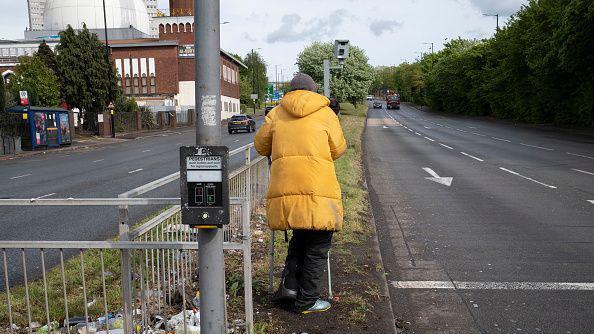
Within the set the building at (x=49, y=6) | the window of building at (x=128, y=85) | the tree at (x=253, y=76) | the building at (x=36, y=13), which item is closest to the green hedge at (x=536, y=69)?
the window of building at (x=128, y=85)

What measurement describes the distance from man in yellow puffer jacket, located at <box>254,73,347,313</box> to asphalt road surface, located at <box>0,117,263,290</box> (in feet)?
11.9

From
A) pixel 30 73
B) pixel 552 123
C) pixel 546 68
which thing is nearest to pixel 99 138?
pixel 30 73

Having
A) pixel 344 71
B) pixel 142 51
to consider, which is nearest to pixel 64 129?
pixel 142 51

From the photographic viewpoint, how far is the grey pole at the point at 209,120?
292 centimetres

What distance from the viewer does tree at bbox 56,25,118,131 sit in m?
40.3

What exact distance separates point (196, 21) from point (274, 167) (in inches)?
63.5

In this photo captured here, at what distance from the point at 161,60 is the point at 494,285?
59.4 m

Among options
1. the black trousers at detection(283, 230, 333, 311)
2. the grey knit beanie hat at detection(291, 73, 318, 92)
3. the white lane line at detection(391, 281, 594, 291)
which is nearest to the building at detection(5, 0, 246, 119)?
the white lane line at detection(391, 281, 594, 291)

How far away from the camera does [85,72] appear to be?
4025 centimetres

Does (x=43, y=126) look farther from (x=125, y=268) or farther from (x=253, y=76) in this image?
(x=253, y=76)

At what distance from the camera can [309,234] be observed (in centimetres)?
432

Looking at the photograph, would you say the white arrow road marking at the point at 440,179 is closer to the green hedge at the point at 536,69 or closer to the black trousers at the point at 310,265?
the black trousers at the point at 310,265

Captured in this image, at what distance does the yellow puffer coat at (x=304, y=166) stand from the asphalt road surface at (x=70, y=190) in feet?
12.1

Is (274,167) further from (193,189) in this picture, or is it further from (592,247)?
(592,247)
